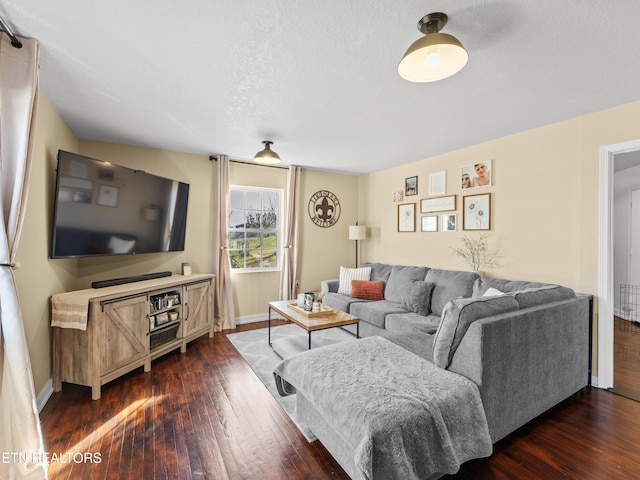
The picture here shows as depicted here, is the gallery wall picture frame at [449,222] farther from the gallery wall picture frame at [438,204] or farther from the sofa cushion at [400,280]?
the sofa cushion at [400,280]

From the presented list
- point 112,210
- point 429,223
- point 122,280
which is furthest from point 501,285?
point 112,210

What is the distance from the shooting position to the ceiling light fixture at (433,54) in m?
1.46

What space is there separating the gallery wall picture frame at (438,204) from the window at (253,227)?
2.31 meters

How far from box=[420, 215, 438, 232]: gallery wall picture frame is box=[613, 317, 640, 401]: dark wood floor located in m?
2.32

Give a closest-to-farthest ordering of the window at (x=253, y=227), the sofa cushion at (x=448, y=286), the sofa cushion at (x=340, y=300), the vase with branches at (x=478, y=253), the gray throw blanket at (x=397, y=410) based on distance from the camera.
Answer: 1. the gray throw blanket at (x=397, y=410)
2. the sofa cushion at (x=448, y=286)
3. the vase with branches at (x=478, y=253)
4. the sofa cushion at (x=340, y=300)
5. the window at (x=253, y=227)

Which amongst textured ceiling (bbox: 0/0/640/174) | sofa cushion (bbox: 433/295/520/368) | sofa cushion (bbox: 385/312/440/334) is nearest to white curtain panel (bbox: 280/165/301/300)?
textured ceiling (bbox: 0/0/640/174)

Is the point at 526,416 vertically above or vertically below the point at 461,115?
below

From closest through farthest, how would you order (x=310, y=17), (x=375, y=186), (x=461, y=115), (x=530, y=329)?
(x=310, y=17) < (x=530, y=329) < (x=461, y=115) < (x=375, y=186)

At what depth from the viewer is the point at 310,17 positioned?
156cm

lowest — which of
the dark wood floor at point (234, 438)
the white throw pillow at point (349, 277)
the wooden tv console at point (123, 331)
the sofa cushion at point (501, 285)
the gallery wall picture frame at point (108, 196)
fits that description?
the dark wood floor at point (234, 438)

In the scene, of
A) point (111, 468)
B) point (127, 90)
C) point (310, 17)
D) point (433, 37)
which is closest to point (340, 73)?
point (310, 17)

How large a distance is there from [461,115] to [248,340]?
351cm

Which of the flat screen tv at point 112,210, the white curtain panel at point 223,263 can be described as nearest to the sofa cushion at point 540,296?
the white curtain panel at point 223,263

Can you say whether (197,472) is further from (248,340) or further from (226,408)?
(248,340)
